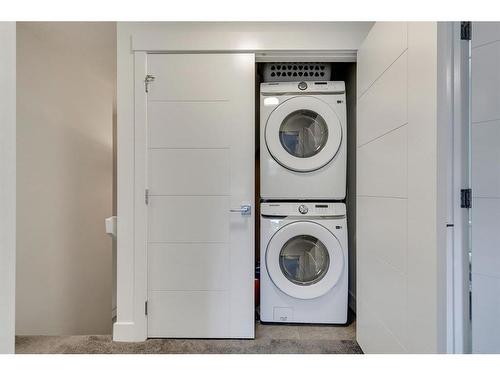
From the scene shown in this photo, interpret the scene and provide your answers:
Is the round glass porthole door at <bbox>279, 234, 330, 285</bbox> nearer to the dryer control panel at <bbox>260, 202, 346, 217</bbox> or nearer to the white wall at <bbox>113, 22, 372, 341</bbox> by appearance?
the dryer control panel at <bbox>260, 202, 346, 217</bbox>

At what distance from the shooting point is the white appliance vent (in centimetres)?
226

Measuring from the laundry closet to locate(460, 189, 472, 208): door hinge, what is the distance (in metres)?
0.47

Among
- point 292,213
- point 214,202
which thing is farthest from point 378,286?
point 214,202

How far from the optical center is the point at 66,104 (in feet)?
7.97

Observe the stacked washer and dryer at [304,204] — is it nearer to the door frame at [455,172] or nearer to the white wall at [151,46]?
the white wall at [151,46]

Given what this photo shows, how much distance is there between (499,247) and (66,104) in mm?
2986

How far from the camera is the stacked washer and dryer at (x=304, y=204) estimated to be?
2086 millimetres

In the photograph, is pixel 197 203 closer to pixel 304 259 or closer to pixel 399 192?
pixel 304 259

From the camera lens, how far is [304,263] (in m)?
2.14

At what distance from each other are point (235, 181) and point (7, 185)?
1.41m

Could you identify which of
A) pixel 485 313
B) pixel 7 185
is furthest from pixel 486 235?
pixel 7 185

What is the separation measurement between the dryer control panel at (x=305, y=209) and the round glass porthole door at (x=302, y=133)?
36 cm

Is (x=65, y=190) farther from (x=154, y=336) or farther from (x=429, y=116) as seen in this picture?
(x=429, y=116)
